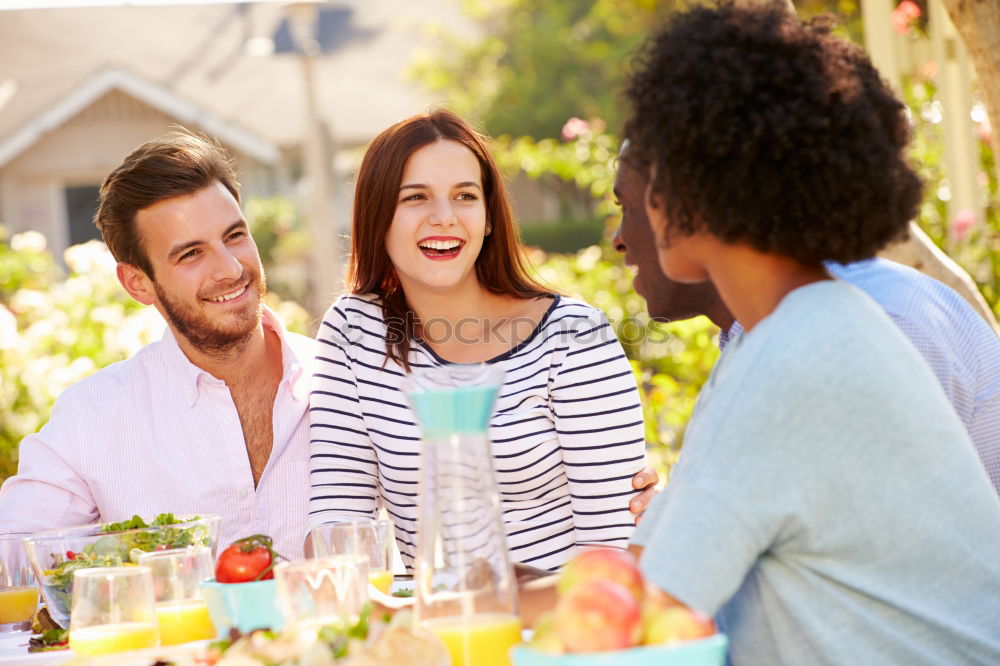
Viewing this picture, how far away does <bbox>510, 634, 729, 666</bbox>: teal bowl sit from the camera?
149cm

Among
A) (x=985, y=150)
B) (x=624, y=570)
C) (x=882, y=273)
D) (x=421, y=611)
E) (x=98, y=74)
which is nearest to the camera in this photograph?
(x=624, y=570)

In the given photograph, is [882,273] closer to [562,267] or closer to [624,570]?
[624,570]

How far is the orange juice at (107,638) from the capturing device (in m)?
2.24

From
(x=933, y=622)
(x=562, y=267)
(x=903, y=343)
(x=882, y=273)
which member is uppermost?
(x=562, y=267)

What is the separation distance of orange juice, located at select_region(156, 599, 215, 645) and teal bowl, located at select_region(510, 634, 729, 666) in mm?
1077

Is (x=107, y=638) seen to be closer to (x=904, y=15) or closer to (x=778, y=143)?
(x=778, y=143)

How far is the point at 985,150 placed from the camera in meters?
8.62

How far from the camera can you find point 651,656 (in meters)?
1.50

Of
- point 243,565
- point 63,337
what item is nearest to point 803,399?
point 243,565

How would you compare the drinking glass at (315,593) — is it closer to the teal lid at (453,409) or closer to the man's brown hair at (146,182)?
the teal lid at (453,409)

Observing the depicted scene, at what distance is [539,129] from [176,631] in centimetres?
2473

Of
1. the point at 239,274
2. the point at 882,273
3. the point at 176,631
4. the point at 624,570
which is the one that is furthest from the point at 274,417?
the point at 624,570

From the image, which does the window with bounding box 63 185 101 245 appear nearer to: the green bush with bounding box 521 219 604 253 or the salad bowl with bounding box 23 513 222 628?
the green bush with bounding box 521 219 604 253

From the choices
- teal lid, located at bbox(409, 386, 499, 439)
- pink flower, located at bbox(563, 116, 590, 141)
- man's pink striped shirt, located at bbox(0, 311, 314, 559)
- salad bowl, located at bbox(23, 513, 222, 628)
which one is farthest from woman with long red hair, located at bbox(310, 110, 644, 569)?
pink flower, located at bbox(563, 116, 590, 141)
